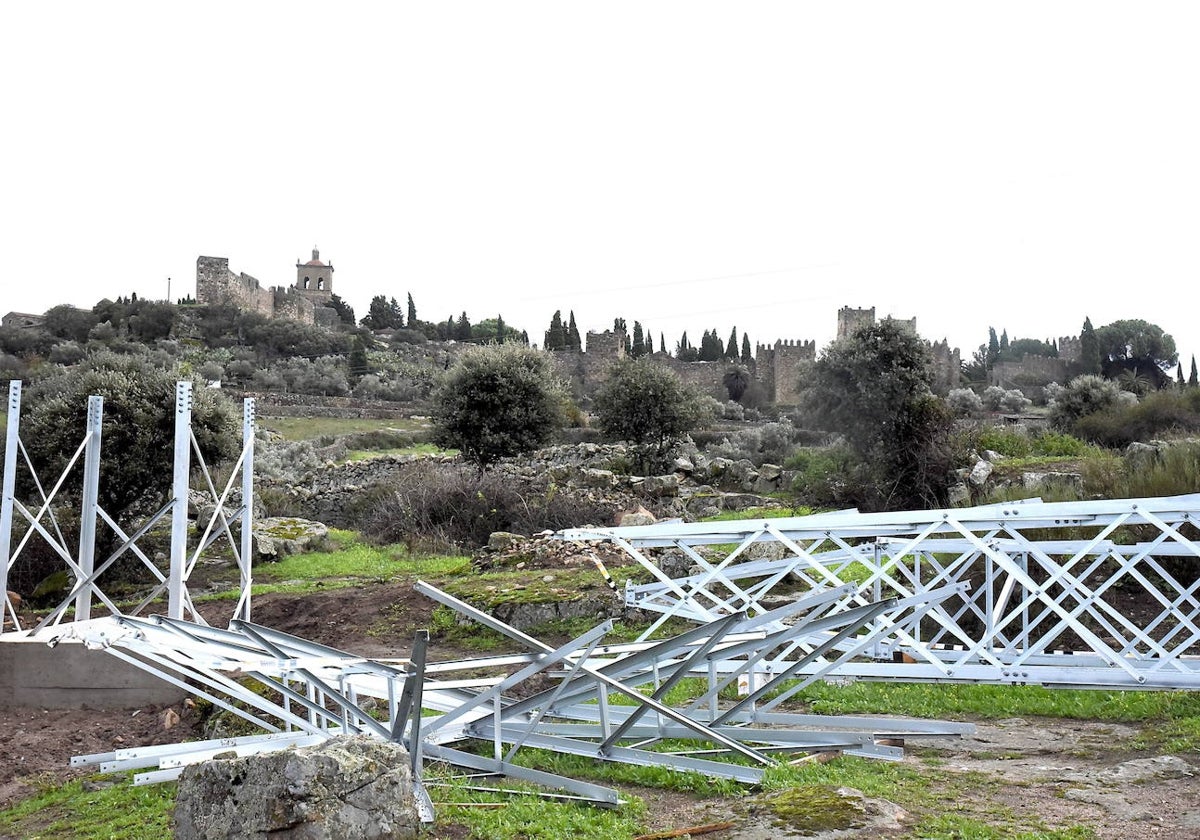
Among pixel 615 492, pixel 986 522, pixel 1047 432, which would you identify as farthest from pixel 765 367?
pixel 986 522

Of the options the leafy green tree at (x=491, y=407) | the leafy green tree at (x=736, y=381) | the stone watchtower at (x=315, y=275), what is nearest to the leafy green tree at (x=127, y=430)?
the leafy green tree at (x=491, y=407)

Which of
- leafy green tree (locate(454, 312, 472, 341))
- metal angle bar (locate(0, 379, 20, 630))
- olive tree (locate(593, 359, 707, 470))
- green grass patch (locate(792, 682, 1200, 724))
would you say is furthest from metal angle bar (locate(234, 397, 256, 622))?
leafy green tree (locate(454, 312, 472, 341))

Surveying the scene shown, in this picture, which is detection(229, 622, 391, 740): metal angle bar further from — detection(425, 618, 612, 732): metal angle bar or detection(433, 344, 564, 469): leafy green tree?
detection(433, 344, 564, 469): leafy green tree

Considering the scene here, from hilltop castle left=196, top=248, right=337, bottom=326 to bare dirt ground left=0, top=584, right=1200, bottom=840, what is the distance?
60.6 meters

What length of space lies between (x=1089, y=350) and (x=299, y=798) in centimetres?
5978

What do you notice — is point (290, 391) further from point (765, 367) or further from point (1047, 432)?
point (1047, 432)

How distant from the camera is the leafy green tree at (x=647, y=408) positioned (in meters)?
25.4

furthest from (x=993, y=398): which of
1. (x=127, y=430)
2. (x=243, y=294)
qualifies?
(x=243, y=294)

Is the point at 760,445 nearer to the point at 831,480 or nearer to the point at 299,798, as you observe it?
the point at 831,480

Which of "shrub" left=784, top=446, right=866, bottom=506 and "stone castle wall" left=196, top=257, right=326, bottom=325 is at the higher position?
"stone castle wall" left=196, top=257, right=326, bottom=325

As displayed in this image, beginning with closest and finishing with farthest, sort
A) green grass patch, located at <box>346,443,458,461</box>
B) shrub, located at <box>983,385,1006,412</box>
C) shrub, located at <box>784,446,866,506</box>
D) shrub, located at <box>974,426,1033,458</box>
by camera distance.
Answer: shrub, located at <box>784,446,866,506</box>, shrub, located at <box>974,426,1033,458</box>, green grass patch, located at <box>346,443,458,461</box>, shrub, located at <box>983,385,1006,412</box>

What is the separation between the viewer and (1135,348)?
182 feet

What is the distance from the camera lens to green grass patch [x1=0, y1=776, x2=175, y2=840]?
5.15 meters

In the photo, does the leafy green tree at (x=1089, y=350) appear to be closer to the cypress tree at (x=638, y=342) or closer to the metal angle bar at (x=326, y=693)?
the cypress tree at (x=638, y=342)
